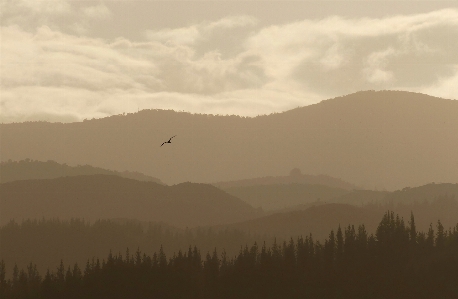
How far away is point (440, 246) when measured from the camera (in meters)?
190

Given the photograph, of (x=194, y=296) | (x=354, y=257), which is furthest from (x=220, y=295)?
(x=354, y=257)

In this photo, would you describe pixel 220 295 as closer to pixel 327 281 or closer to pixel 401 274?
pixel 327 281

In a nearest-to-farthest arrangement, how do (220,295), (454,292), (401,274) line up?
(454,292) → (401,274) → (220,295)

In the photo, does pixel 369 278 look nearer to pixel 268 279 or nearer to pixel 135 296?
pixel 268 279

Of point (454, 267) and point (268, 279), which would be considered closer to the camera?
point (454, 267)

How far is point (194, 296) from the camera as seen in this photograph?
193 metres

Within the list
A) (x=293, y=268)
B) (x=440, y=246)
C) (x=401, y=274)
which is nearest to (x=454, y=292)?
(x=401, y=274)

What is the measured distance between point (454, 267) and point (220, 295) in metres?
58.1

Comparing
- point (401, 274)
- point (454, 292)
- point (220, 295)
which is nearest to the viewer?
point (454, 292)

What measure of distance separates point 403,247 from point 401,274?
67.2 ft

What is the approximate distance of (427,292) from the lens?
16350cm

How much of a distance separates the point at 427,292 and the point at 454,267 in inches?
447

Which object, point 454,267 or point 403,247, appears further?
point 403,247

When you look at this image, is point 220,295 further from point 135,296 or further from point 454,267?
point 454,267
